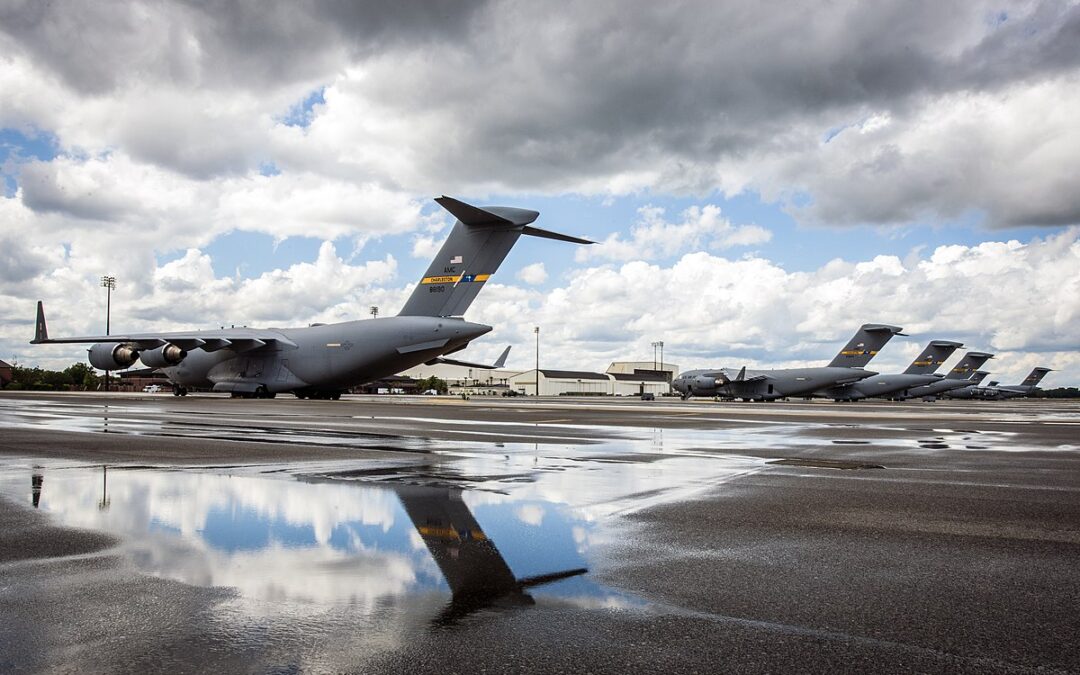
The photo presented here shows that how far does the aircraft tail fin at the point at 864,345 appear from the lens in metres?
69.6

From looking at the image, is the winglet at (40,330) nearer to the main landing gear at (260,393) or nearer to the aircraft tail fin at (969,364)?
the main landing gear at (260,393)

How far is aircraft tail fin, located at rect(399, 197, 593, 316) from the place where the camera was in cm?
3869

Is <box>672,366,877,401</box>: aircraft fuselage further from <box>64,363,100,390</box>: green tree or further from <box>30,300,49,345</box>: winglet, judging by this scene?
<box>64,363,100,390</box>: green tree

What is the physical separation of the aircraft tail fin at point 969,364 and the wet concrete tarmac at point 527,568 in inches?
4072

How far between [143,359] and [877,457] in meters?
48.5

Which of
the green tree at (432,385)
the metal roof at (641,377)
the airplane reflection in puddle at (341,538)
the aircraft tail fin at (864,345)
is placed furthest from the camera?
the metal roof at (641,377)

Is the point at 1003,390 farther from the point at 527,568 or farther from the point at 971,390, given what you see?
the point at 527,568

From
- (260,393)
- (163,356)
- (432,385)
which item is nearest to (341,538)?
(260,393)

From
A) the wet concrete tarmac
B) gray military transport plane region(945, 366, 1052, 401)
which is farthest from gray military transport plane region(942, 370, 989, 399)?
the wet concrete tarmac

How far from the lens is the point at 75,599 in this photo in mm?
3934

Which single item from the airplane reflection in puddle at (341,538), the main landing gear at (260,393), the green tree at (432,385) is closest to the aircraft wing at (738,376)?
the main landing gear at (260,393)

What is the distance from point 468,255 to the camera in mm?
40250

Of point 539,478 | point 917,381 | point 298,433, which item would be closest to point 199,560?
point 539,478

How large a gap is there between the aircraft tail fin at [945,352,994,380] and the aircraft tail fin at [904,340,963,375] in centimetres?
1815
